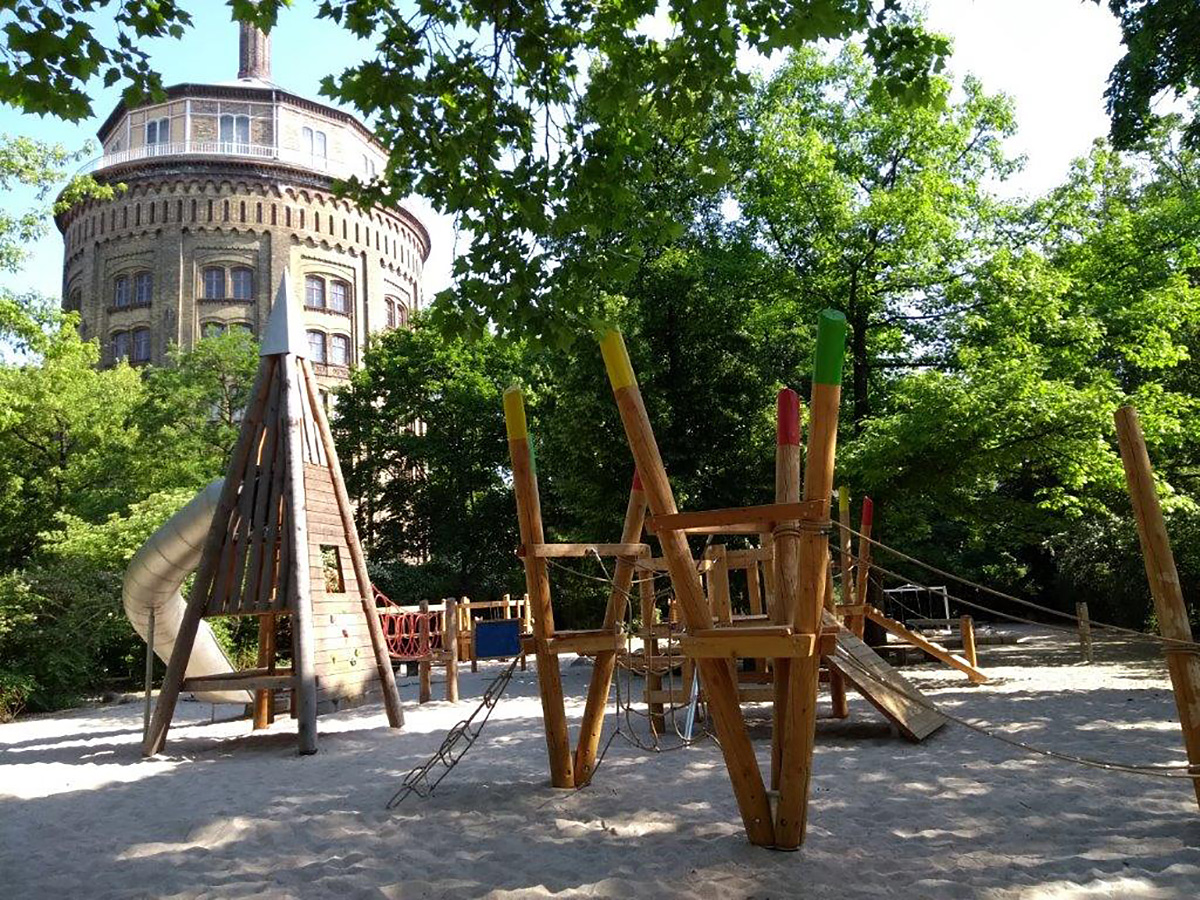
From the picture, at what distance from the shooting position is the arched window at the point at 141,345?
39469 millimetres

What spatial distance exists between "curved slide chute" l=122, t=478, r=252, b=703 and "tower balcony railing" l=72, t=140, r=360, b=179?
31155 millimetres

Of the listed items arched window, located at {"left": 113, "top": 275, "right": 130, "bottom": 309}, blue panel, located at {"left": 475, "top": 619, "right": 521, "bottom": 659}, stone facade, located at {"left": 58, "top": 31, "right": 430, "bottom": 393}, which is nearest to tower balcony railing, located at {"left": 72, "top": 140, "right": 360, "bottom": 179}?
stone facade, located at {"left": 58, "top": 31, "right": 430, "bottom": 393}

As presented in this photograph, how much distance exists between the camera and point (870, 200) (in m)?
16.9

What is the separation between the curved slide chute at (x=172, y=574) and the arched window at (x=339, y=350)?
3102 cm

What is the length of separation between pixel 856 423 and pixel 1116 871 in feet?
40.3

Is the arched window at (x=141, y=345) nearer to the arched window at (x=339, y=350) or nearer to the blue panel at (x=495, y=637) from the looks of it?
the arched window at (x=339, y=350)

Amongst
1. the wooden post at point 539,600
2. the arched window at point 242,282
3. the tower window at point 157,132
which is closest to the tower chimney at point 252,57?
the tower window at point 157,132

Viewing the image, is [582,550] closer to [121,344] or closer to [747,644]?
[747,644]

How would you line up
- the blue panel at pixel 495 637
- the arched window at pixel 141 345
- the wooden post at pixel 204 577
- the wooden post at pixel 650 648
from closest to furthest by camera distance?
1. the wooden post at pixel 650 648
2. the wooden post at pixel 204 577
3. the blue panel at pixel 495 637
4. the arched window at pixel 141 345

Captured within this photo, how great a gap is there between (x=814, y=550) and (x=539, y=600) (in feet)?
8.87

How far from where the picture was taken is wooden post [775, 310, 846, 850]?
4.55 meters

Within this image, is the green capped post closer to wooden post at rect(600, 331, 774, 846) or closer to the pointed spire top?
wooden post at rect(600, 331, 774, 846)

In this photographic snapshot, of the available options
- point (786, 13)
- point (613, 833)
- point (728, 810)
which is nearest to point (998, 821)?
point (728, 810)

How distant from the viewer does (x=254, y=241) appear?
1567 inches
